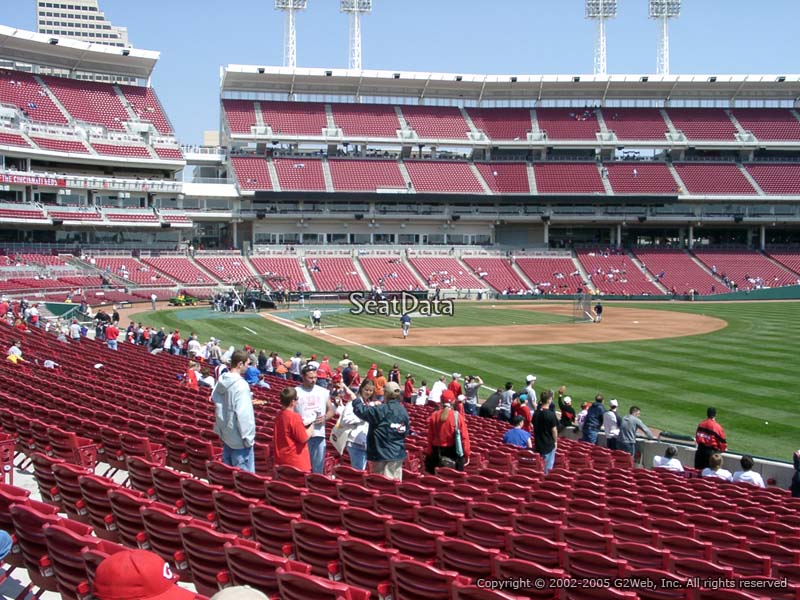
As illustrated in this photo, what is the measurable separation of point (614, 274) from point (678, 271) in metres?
6.26

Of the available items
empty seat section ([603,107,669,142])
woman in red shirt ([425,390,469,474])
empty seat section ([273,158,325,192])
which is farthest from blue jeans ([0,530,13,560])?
empty seat section ([603,107,669,142])

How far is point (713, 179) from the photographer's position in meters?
80.6

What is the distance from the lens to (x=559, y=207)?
80.4 metres

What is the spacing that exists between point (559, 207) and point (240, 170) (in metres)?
33.1

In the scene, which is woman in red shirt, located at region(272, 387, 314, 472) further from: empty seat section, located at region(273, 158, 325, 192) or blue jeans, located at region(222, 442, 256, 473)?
empty seat section, located at region(273, 158, 325, 192)

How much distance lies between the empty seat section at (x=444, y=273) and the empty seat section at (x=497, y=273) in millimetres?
1154

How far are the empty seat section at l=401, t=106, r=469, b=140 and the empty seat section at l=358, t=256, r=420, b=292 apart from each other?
16247 millimetres

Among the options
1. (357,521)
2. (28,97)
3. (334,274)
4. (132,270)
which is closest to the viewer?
(357,521)

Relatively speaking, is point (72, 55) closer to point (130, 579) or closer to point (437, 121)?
point (437, 121)

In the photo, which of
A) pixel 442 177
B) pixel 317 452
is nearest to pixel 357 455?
pixel 317 452

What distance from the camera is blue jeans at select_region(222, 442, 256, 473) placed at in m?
9.00

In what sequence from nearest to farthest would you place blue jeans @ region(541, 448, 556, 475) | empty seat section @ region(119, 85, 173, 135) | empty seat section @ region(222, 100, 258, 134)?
blue jeans @ region(541, 448, 556, 475), empty seat section @ region(119, 85, 173, 135), empty seat section @ region(222, 100, 258, 134)

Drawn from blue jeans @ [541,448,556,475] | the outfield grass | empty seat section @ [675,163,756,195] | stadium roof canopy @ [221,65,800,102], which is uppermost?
stadium roof canopy @ [221,65,800,102]

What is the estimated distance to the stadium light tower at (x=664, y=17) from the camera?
8412 cm
